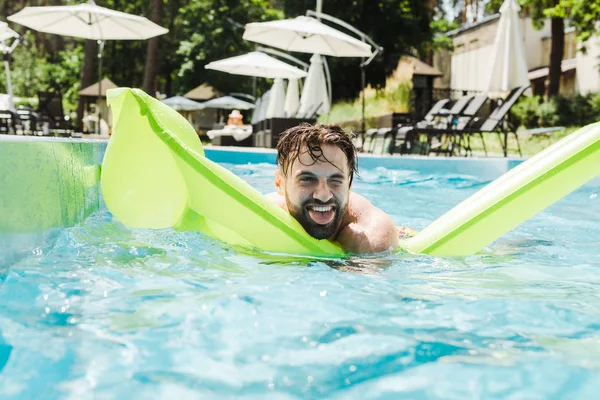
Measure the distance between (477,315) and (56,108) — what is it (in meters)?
14.7

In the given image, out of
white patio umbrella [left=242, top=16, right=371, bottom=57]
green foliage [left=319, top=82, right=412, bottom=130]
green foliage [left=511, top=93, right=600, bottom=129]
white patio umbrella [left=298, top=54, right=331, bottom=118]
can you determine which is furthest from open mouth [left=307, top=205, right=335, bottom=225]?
Answer: green foliage [left=511, top=93, right=600, bottom=129]

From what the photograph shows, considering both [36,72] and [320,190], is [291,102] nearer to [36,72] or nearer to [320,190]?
[320,190]

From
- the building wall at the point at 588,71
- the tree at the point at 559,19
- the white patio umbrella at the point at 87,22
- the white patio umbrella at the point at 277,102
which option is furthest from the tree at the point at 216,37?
the white patio umbrella at the point at 87,22

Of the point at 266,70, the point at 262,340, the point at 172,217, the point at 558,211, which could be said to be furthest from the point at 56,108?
the point at 262,340

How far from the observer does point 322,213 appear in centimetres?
300

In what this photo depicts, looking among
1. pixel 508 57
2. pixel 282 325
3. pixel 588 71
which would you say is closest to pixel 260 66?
pixel 508 57

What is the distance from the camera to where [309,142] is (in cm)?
299

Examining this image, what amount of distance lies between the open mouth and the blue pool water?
0.20 meters

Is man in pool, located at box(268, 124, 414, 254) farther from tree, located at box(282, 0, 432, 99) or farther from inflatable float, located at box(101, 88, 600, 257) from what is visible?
tree, located at box(282, 0, 432, 99)

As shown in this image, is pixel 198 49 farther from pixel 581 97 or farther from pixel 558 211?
pixel 558 211

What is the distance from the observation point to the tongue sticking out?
2.99 metres

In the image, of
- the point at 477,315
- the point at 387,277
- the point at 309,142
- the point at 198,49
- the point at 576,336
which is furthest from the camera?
the point at 198,49

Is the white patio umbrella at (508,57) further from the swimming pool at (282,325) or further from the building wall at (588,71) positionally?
the building wall at (588,71)

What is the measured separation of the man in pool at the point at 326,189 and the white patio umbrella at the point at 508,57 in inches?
376
